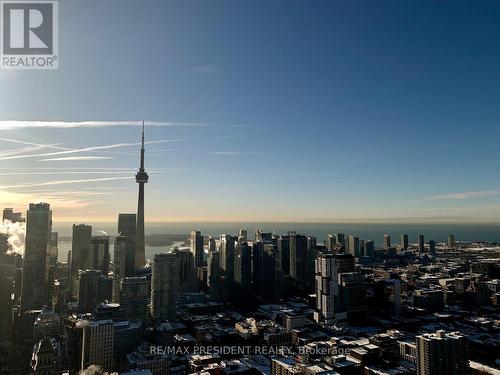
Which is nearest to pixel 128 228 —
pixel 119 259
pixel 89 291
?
pixel 119 259

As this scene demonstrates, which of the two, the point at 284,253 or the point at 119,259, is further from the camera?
the point at 284,253


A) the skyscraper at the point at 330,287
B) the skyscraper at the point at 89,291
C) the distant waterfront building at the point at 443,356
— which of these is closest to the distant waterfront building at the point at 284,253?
the skyscraper at the point at 330,287

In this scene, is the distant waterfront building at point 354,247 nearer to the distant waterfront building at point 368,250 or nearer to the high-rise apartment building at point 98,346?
the distant waterfront building at point 368,250

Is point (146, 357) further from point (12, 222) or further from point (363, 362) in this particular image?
point (12, 222)

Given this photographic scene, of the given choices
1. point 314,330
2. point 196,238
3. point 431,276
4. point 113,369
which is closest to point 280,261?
point 196,238

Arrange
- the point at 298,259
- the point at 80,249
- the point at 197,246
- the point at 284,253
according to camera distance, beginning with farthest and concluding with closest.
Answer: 1. the point at 197,246
2. the point at 284,253
3. the point at 80,249
4. the point at 298,259

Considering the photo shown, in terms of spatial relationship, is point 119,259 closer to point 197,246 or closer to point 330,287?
point 197,246

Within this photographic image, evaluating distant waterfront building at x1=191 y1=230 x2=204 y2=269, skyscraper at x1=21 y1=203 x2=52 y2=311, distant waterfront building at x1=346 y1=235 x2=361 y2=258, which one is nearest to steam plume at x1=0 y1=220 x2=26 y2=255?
skyscraper at x1=21 y1=203 x2=52 y2=311
